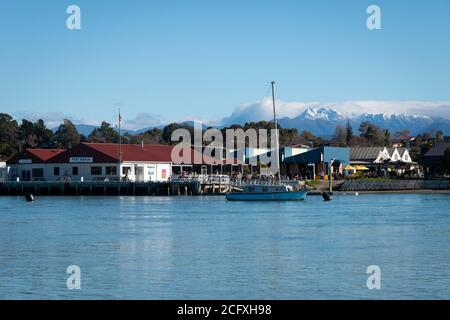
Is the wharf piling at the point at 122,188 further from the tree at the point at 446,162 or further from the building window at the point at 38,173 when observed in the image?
the tree at the point at 446,162

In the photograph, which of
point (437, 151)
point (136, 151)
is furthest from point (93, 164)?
point (437, 151)

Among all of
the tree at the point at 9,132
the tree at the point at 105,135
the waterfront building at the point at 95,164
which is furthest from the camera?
the tree at the point at 105,135

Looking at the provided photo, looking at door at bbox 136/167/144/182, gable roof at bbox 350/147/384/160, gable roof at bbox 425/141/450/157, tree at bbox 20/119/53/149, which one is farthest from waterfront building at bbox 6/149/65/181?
tree at bbox 20/119/53/149

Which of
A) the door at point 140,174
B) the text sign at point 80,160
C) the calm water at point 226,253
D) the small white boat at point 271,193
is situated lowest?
the calm water at point 226,253

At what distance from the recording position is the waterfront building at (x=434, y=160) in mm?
114062

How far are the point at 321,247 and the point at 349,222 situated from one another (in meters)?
14.9

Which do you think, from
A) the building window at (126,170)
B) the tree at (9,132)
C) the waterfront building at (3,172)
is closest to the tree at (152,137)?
the tree at (9,132)

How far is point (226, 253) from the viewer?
37.8m

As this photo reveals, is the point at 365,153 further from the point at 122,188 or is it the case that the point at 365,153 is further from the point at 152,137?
the point at 152,137

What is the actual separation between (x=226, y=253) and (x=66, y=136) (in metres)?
133

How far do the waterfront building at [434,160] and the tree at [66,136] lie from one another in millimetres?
68708

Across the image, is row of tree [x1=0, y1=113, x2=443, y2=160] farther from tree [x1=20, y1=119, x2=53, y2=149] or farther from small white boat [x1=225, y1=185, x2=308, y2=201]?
small white boat [x1=225, y1=185, x2=308, y2=201]

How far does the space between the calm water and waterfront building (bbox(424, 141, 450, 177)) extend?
49007 mm
